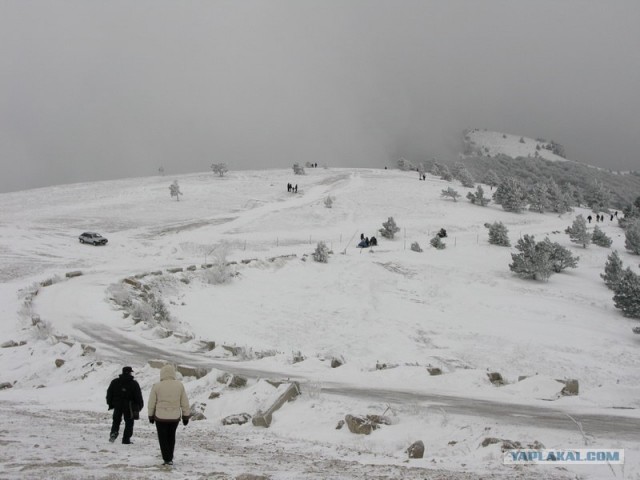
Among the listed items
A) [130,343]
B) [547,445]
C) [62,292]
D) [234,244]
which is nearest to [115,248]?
[234,244]

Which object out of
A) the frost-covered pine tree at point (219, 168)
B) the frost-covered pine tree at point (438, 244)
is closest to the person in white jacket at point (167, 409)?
the frost-covered pine tree at point (438, 244)

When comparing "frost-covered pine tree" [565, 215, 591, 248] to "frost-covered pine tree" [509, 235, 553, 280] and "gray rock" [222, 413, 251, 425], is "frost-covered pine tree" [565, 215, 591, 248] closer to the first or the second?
"frost-covered pine tree" [509, 235, 553, 280]

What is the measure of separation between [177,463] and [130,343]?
1245 centimetres

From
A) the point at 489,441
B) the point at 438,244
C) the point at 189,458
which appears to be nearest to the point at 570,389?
the point at 489,441

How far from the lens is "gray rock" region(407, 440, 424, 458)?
27.5 feet

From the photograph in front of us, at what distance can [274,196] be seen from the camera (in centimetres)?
6975

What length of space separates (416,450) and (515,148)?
619 ft

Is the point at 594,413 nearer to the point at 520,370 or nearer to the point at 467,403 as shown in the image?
the point at 467,403

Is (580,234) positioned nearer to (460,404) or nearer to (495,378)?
(495,378)

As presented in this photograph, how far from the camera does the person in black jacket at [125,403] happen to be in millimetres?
8977

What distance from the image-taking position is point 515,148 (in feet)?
589

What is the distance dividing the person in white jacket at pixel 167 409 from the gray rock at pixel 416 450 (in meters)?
3.82

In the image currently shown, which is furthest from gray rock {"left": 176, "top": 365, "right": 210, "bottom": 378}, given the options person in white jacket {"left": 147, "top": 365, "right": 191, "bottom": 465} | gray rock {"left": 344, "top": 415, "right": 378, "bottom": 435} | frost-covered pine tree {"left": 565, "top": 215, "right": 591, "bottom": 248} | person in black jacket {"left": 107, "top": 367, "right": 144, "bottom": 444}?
frost-covered pine tree {"left": 565, "top": 215, "right": 591, "bottom": 248}

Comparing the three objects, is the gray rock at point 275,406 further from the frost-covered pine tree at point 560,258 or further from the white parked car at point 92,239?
the white parked car at point 92,239
